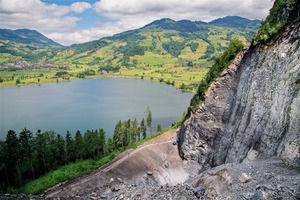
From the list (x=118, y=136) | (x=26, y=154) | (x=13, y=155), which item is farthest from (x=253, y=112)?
(x=118, y=136)

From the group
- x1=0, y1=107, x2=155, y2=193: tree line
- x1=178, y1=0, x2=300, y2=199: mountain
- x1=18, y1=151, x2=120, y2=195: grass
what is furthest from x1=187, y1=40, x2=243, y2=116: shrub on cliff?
x1=0, y1=107, x2=155, y2=193: tree line

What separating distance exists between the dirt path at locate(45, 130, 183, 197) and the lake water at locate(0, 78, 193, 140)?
4290 cm

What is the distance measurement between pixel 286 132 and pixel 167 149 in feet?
81.3

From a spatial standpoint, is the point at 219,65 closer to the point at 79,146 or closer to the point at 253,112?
the point at 253,112

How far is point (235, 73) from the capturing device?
41.4 metres

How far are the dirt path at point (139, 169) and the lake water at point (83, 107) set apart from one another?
42.9 m

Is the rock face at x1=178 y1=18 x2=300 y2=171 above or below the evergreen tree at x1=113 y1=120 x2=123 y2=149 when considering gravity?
above

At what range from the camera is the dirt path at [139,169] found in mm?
38062

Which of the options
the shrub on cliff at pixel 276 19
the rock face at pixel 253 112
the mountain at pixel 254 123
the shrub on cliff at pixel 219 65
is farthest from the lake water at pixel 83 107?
the shrub on cliff at pixel 276 19

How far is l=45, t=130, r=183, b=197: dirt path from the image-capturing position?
125ft

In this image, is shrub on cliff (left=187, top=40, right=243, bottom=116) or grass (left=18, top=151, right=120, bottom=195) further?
grass (left=18, top=151, right=120, bottom=195)

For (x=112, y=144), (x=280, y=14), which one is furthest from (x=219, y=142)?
(x=112, y=144)

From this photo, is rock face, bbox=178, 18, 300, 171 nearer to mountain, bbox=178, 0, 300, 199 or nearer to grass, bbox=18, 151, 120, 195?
mountain, bbox=178, 0, 300, 199

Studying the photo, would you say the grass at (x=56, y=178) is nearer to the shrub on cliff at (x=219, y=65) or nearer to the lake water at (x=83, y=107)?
the shrub on cliff at (x=219, y=65)
